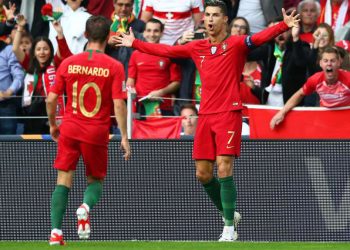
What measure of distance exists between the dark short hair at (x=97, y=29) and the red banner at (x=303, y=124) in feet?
10.9

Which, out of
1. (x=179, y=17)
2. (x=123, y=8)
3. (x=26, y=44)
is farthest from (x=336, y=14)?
(x=26, y=44)

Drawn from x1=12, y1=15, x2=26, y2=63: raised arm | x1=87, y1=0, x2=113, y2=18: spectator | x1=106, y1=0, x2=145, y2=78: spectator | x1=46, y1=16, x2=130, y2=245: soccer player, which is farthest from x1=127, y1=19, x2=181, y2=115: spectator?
x1=46, y1=16, x2=130, y2=245: soccer player

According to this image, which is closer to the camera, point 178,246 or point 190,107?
point 178,246

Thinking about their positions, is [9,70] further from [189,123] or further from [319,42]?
[319,42]

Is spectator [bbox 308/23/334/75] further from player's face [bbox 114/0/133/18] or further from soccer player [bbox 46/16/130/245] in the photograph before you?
soccer player [bbox 46/16/130/245]

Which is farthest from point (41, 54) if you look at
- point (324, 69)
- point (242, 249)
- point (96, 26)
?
point (242, 249)

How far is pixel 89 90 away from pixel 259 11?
6.26m

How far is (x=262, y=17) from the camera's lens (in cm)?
1767

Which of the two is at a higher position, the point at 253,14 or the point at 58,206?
the point at 253,14

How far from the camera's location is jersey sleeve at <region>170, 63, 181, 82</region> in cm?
1666

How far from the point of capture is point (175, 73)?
1669 centimetres

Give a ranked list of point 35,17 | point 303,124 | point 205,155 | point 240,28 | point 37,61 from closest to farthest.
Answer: point 205,155, point 303,124, point 240,28, point 37,61, point 35,17

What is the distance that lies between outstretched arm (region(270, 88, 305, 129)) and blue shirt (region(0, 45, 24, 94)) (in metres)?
4.41

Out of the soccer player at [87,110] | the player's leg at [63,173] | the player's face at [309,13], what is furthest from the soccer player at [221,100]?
the player's face at [309,13]
